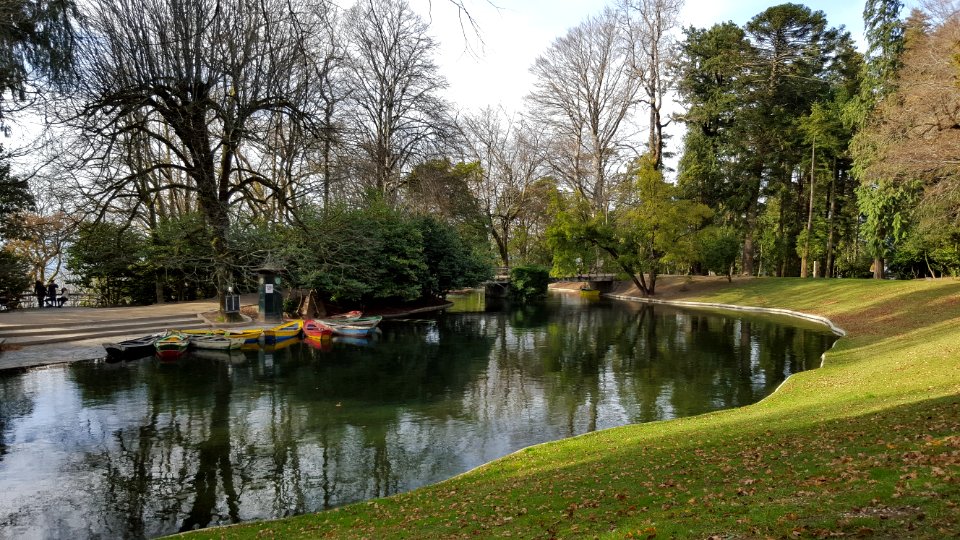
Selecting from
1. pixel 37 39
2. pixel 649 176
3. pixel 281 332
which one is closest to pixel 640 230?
pixel 649 176

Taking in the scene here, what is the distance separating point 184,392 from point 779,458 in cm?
1562

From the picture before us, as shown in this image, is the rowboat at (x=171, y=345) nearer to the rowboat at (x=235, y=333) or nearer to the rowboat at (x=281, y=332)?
the rowboat at (x=235, y=333)

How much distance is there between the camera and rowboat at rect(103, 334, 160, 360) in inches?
853

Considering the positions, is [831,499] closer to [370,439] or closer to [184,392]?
[370,439]

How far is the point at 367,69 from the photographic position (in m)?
39.2

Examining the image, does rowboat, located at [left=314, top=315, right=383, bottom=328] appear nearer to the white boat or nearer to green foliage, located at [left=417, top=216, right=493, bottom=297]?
the white boat

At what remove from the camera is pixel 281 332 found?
86.1ft

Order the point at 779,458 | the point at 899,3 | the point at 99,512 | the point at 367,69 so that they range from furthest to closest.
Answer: the point at 367,69 → the point at 899,3 → the point at 99,512 → the point at 779,458

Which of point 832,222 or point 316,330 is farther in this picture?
point 832,222

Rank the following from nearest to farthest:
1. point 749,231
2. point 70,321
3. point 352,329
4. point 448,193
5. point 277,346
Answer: point 277,346 < point 70,321 < point 352,329 < point 448,193 < point 749,231

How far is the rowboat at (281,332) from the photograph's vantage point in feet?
84.7

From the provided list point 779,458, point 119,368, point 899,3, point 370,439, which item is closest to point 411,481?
point 370,439

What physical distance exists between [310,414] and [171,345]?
1035cm

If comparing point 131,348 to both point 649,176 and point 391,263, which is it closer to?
point 391,263
